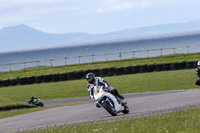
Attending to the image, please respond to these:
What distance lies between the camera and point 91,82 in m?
12.9

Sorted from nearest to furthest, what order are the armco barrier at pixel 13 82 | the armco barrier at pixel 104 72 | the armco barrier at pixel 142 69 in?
1. the armco barrier at pixel 104 72
2. the armco barrier at pixel 142 69
3. the armco barrier at pixel 13 82

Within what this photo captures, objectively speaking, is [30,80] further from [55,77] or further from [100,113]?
[100,113]

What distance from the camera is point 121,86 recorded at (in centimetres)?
2966

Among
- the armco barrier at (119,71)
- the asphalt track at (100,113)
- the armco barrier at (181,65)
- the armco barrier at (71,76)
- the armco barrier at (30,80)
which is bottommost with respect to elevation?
the asphalt track at (100,113)

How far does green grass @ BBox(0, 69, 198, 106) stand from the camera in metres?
26.9

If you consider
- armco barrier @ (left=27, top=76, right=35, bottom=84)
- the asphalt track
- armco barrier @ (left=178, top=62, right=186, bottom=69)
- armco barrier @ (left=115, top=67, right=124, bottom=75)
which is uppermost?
armco barrier @ (left=178, top=62, right=186, bottom=69)

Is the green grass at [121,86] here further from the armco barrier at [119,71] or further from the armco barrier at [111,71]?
the armco barrier at [111,71]

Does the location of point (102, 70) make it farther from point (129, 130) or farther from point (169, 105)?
point (129, 130)

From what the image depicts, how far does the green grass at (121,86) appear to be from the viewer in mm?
26881

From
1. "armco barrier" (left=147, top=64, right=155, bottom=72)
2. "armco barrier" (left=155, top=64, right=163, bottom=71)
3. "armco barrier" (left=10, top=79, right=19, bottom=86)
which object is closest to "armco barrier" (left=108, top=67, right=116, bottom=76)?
"armco barrier" (left=147, top=64, right=155, bottom=72)

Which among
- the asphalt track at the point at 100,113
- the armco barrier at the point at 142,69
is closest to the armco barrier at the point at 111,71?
the armco barrier at the point at 142,69

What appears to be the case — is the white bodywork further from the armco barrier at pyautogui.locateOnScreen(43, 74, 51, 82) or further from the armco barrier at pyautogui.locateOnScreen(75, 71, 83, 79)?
the armco barrier at pyautogui.locateOnScreen(43, 74, 51, 82)

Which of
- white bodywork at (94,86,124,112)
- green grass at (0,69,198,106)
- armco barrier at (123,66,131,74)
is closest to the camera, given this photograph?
white bodywork at (94,86,124,112)

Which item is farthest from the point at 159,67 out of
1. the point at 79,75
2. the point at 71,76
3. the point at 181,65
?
the point at 71,76
